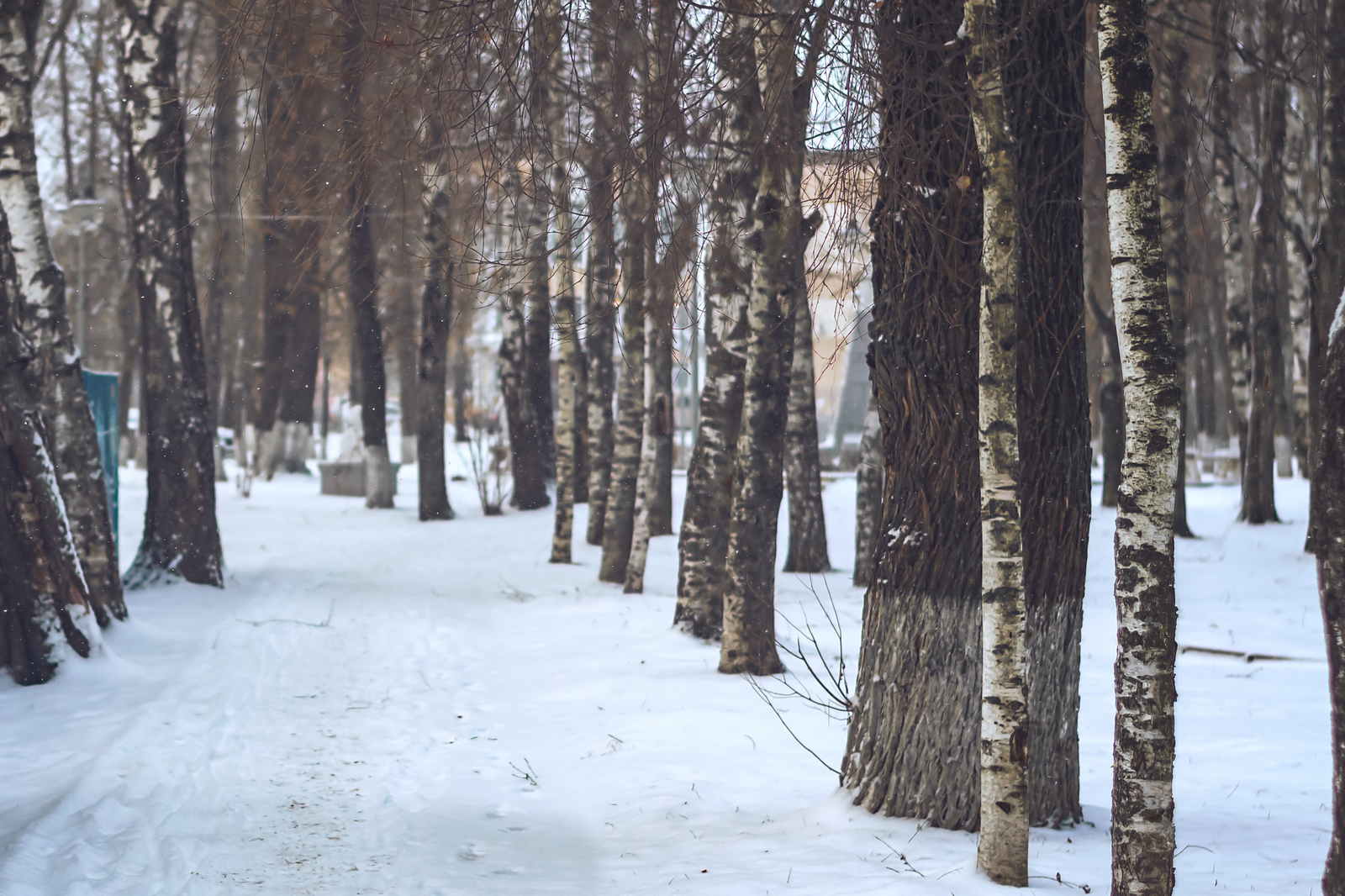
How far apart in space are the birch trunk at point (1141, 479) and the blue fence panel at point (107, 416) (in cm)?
962

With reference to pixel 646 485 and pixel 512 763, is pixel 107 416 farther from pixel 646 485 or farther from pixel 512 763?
pixel 512 763

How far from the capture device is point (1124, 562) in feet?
11.1

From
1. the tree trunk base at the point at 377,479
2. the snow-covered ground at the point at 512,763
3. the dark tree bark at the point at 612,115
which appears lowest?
the snow-covered ground at the point at 512,763

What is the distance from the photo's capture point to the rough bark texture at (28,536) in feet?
23.6

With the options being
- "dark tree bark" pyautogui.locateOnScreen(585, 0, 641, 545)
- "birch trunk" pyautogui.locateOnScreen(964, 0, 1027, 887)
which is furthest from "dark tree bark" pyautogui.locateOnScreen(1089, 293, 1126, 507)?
"birch trunk" pyautogui.locateOnScreen(964, 0, 1027, 887)

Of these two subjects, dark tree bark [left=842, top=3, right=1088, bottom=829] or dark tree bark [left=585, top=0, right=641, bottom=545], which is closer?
dark tree bark [left=842, top=3, right=1088, bottom=829]

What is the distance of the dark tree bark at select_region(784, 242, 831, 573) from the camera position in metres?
14.0

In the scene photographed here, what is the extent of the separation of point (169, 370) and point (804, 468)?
25.0 feet

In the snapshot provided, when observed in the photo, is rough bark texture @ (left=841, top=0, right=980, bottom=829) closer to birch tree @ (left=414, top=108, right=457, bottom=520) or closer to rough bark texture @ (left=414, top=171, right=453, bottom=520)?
birch tree @ (left=414, top=108, right=457, bottom=520)

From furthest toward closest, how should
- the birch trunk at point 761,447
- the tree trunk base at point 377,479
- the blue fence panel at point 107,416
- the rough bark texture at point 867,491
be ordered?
the tree trunk base at point 377,479, the rough bark texture at point 867,491, the blue fence panel at point 107,416, the birch trunk at point 761,447

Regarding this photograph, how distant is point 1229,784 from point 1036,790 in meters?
1.85

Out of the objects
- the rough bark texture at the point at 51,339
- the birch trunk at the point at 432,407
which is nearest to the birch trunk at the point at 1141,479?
the rough bark texture at the point at 51,339

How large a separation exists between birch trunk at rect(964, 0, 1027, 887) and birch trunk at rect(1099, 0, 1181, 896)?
1.54 ft

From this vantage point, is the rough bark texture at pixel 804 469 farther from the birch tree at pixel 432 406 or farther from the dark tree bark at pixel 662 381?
the birch tree at pixel 432 406
